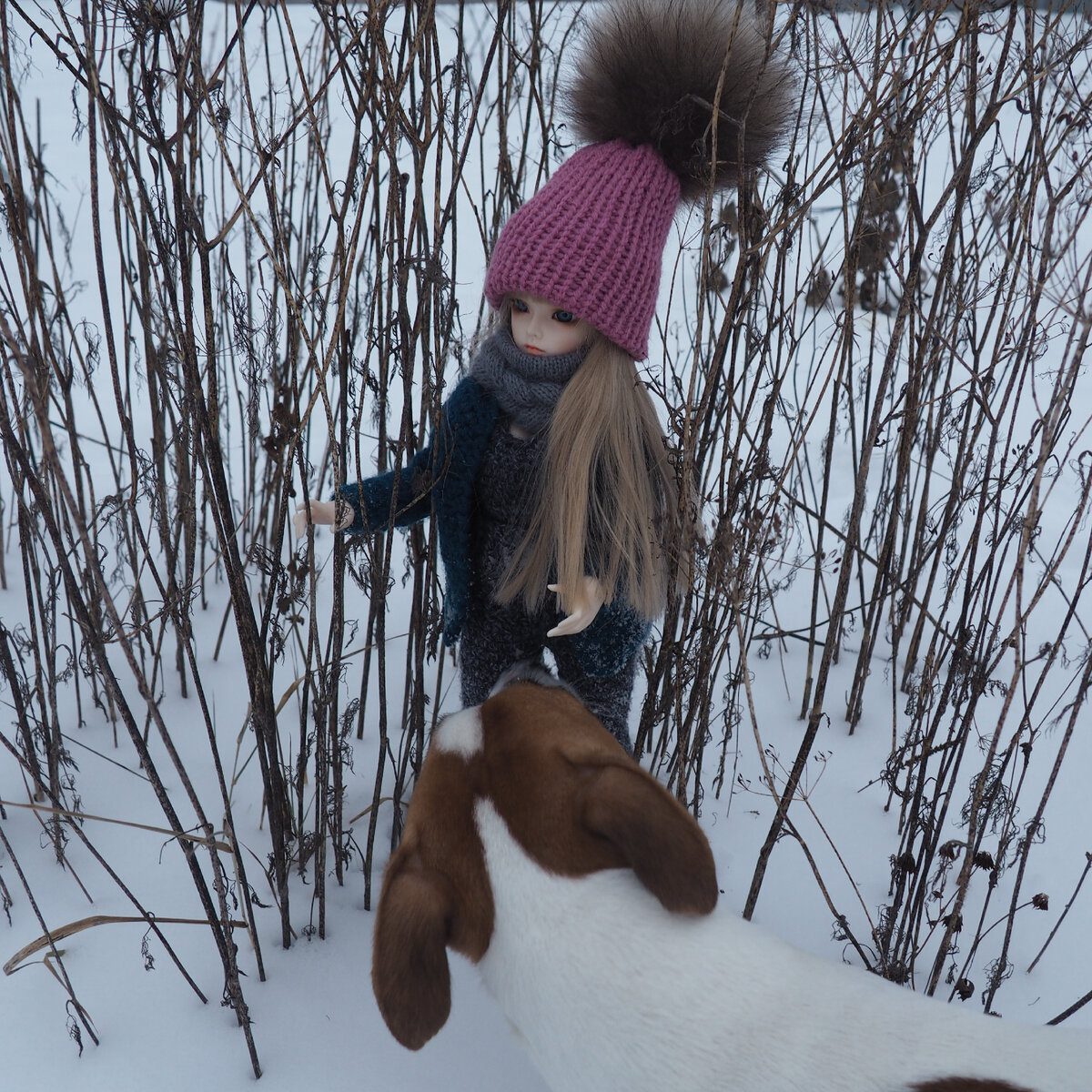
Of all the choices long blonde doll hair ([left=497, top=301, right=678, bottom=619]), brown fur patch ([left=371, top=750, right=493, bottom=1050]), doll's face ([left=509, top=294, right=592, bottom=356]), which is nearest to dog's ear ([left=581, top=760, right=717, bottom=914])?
brown fur patch ([left=371, top=750, right=493, bottom=1050])

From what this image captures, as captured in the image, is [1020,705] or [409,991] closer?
[409,991]

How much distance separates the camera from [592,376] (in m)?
1.41

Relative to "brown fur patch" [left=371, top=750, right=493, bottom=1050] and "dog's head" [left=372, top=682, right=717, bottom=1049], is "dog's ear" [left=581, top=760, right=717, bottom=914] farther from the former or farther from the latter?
"brown fur patch" [left=371, top=750, right=493, bottom=1050]

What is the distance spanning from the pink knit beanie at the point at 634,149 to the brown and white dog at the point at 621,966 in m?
0.68

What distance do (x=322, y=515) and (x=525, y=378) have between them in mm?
380

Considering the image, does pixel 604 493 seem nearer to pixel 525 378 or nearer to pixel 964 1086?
pixel 525 378

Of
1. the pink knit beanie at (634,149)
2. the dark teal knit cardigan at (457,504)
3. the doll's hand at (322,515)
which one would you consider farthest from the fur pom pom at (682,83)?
the doll's hand at (322,515)

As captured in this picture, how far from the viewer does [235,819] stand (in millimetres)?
1775

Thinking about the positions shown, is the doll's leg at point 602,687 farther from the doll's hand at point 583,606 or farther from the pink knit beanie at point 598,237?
the pink knit beanie at point 598,237

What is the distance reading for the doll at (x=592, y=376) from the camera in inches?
52.7

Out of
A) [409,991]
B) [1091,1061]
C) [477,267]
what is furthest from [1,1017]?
[477,267]

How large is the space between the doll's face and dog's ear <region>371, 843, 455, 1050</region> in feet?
2.59

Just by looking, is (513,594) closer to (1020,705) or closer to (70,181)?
(1020,705)

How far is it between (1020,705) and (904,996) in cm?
128
